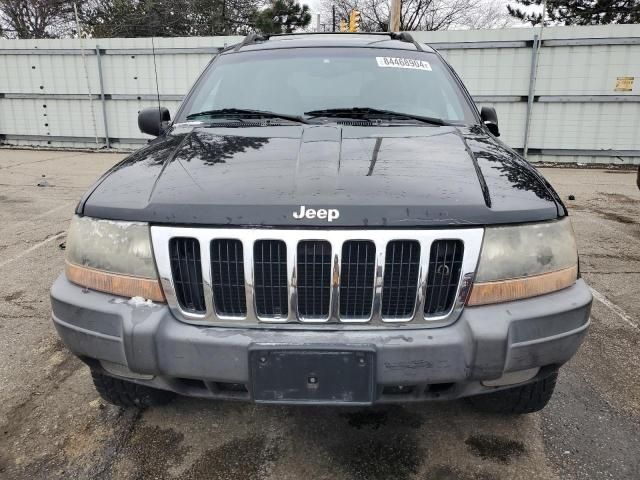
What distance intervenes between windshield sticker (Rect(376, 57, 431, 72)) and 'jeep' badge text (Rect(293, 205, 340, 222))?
1.76 m

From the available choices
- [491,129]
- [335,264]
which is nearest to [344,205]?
[335,264]

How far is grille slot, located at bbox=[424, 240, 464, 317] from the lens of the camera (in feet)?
5.74

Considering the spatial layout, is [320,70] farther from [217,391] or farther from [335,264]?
[217,391]

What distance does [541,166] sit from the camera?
1112cm

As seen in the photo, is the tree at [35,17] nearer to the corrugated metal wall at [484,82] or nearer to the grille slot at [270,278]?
the corrugated metal wall at [484,82]

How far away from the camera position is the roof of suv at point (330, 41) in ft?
10.9

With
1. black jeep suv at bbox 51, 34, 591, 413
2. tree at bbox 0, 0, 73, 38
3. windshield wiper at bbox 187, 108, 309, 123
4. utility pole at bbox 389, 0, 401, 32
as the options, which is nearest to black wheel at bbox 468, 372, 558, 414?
black jeep suv at bbox 51, 34, 591, 413

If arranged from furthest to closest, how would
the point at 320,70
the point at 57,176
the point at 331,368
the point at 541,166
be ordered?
the point at 541,166
the point at 57,176
the point at 320,70
the point at 331,368

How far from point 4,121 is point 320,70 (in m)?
13.7

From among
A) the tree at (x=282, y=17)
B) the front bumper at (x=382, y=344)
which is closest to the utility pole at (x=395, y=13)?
the tree at (x=282, y=17)

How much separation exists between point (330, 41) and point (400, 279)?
2.21 m

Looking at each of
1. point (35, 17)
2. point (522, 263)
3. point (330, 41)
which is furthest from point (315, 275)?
point (35, 17)

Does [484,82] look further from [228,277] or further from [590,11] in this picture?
[590,11]

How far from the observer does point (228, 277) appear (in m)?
1.77
